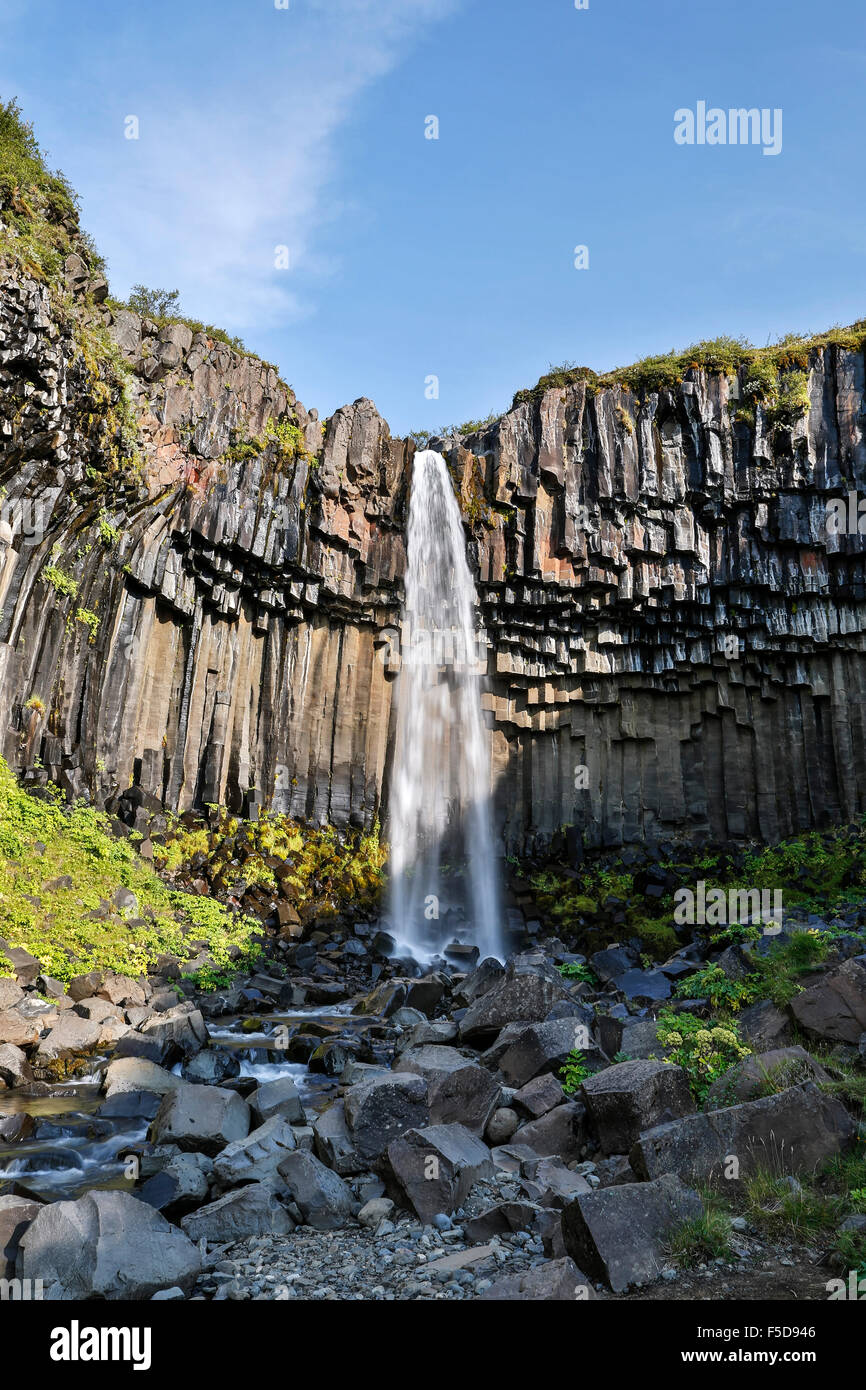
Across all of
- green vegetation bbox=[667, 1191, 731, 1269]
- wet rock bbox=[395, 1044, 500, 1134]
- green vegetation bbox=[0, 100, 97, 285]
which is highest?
green vegetation bbox=[0, 100, 97, 285]

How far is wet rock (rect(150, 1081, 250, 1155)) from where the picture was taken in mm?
7742

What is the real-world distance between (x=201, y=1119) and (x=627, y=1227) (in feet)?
15.4

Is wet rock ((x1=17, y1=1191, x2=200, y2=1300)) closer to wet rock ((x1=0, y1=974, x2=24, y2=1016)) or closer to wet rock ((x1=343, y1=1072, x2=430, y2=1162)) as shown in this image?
wet rock ((x1=343, y1=1072, x2=430, y2=1162))

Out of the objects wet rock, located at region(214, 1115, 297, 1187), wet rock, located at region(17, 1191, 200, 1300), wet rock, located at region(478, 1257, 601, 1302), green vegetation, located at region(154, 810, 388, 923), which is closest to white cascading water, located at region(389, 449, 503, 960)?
green vegetation, located at region(154, 810, 388, 923)

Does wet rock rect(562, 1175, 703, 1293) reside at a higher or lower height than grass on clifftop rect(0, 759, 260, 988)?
lower

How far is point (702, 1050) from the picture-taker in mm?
7738

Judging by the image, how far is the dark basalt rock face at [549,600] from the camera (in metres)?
21.8

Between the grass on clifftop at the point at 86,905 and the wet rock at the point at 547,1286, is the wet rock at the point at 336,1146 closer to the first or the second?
the wet rock at the point at 547,1286

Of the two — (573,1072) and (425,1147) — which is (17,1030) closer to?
(425,1147)

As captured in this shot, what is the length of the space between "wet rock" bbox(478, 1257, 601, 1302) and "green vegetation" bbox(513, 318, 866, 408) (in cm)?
2529

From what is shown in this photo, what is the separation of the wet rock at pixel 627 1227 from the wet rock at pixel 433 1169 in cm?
133

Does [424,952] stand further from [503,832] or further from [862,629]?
[862,629]

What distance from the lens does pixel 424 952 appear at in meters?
21.0
